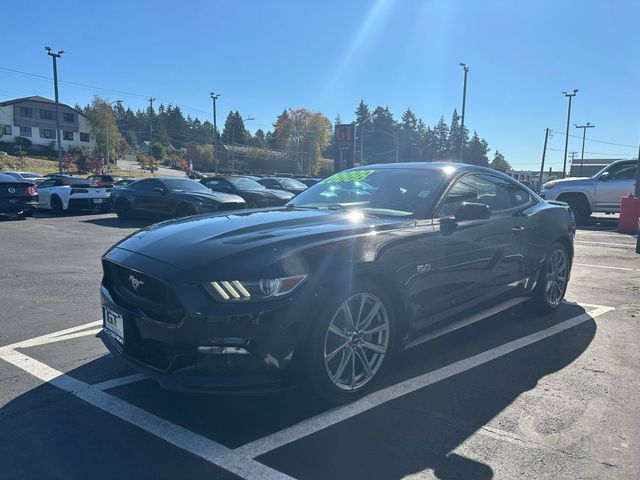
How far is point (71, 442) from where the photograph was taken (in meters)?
2.76

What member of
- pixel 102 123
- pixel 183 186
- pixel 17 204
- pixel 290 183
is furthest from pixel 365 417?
pixel 102 123

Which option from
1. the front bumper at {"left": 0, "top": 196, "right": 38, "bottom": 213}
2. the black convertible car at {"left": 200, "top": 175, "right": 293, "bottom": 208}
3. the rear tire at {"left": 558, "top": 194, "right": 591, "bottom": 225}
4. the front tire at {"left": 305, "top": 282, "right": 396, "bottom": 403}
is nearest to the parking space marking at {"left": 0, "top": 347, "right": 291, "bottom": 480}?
the front tire at {"left": 305, "top": 282, "right": 396, "bottom": 403}

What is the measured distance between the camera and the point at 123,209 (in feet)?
50.2

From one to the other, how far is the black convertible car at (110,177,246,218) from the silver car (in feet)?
33.4

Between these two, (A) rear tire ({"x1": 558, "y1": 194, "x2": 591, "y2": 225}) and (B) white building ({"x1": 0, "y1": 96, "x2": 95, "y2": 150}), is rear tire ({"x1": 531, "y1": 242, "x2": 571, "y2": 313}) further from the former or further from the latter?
(B) white building ({"x1": 0, "y1": 96, "x2": 95, "y2": 150})

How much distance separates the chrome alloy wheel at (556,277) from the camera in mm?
5324

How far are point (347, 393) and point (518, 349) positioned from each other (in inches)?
73.8

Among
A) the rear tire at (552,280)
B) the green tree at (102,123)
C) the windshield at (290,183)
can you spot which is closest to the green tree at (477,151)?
the green tree at (102,123)

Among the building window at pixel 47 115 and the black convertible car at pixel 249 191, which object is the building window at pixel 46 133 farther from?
the black convertible car at pixel 249 191

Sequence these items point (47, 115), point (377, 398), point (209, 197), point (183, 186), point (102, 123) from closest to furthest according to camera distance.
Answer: point (377, 398) < point (209, 197) < point (183, 186) < point (102, 123) < point (47, 115)

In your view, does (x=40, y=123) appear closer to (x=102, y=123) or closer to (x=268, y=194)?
(x=102, y=123)

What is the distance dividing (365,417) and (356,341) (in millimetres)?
465

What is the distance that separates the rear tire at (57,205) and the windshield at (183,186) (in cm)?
513

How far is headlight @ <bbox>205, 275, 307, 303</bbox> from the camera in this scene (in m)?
2.79
